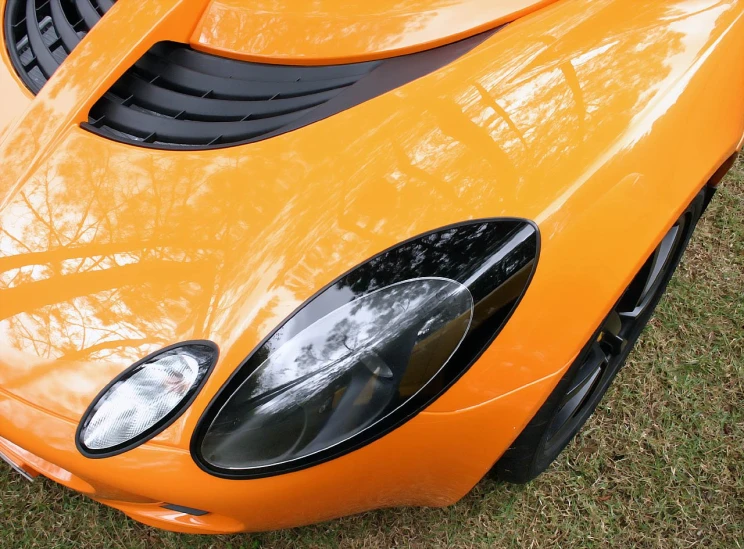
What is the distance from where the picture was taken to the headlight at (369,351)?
3.72ft

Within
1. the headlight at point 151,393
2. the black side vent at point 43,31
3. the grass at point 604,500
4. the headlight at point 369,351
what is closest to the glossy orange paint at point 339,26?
the black side vent at point 43,31

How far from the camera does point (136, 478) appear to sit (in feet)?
3.81

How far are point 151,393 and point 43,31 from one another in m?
1.07

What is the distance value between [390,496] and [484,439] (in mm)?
267

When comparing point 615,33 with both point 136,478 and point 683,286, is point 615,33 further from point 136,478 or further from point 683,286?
point 136,478

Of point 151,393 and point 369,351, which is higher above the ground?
point 151,393

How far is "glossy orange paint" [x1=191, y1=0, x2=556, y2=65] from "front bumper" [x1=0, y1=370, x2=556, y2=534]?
793 millimetres

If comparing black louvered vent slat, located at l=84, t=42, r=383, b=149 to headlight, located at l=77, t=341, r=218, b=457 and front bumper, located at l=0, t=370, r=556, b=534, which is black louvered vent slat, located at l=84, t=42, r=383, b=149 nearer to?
headlight, located at l=77, t=341, r=218, b=457

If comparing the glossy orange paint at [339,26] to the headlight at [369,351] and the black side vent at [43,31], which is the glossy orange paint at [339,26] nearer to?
the black side vent at [43,31]

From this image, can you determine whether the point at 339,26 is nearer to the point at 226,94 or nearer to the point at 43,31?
the point at 226,94

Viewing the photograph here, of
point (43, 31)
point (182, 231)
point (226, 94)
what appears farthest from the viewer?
point (43, 31)

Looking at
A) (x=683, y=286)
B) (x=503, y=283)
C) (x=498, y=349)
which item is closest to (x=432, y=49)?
(x=503, y=283)

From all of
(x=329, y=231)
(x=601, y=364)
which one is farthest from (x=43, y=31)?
(x=601, y=364)

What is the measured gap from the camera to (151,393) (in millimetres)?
1143
